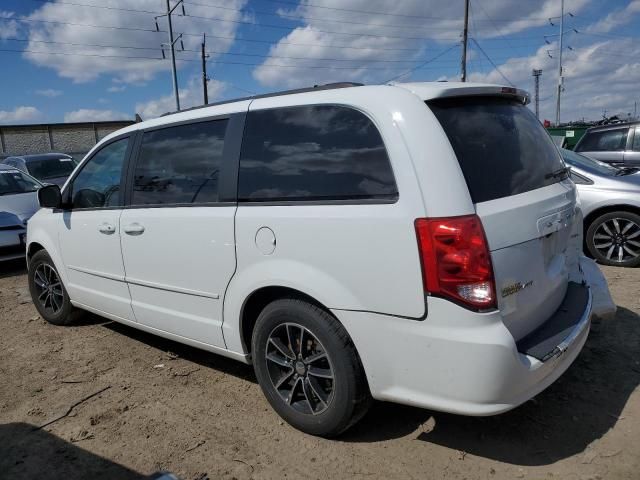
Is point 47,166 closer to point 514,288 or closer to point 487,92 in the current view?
point 487,92

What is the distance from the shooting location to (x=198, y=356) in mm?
4320

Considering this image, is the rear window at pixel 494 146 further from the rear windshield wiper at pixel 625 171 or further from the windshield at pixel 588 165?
the rear windshield wiper at pixel 625 171

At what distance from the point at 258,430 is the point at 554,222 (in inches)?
80.8

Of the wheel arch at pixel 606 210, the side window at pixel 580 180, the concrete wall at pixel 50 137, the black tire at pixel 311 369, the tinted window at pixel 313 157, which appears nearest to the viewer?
the tinted window at pixel 313 157

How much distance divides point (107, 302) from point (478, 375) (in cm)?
311

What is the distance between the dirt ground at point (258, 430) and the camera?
8.98ft

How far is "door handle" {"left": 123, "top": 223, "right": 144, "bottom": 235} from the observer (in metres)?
3.71

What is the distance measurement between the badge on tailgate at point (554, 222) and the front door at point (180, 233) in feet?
5.55

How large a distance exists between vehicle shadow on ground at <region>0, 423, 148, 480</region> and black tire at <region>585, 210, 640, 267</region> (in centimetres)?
569

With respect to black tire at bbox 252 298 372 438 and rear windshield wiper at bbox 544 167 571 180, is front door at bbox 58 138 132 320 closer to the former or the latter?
black tire at bbox 252 298 372 438

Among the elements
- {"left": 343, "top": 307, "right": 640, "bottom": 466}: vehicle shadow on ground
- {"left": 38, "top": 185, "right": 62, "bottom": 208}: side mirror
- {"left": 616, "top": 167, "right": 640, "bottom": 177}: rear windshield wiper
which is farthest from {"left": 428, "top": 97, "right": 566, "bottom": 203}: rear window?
{"left": 616, "top": 167, "right": 640, "bottom": 177}: rear windshield wiper

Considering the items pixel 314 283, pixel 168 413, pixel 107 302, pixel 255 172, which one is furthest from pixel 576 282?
pixel 107 302

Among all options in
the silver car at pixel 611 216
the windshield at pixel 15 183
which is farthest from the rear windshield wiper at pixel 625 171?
the windshield at pixel 15 183

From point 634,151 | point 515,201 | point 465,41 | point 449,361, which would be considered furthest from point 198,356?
point 465,41
